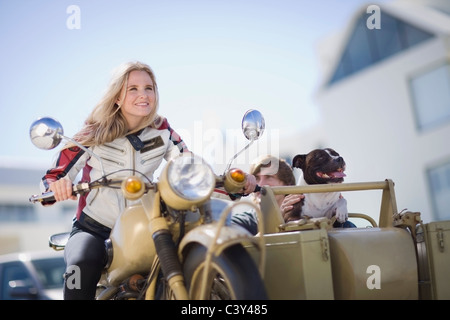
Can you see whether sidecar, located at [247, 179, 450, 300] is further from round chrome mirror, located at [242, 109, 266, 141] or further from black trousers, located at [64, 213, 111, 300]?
black trousers, located at [64, 213, 111, 300]

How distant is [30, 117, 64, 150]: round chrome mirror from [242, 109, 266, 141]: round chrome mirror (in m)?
0.89

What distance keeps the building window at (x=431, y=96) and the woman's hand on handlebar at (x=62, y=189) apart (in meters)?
18.4

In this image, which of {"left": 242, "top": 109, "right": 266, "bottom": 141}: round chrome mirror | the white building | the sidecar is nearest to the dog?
the sidecar

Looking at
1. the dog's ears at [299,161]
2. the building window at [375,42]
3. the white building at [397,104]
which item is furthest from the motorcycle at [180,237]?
the building window at [375,42]

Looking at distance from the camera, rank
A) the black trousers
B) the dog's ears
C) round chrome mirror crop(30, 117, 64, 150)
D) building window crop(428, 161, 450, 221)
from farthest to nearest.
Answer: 1. building window crop(428, 161, 450, 221)
2. the dog's ears
3. the black trousers
4. round chrome mirror crop(30, 117, 64, 150)

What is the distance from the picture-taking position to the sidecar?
2.86 metres

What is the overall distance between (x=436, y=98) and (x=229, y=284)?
1936 cm

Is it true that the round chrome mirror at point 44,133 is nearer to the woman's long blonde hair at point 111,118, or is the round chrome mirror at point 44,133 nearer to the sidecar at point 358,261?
the woman's long blonde hair at point 111,118

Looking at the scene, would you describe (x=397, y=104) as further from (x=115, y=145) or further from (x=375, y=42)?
(x=115, y=145)

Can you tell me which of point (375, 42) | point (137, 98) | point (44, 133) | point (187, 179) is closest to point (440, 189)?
point (375, 42)

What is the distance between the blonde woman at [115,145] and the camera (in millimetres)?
3385

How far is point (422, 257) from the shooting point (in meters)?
3.17
